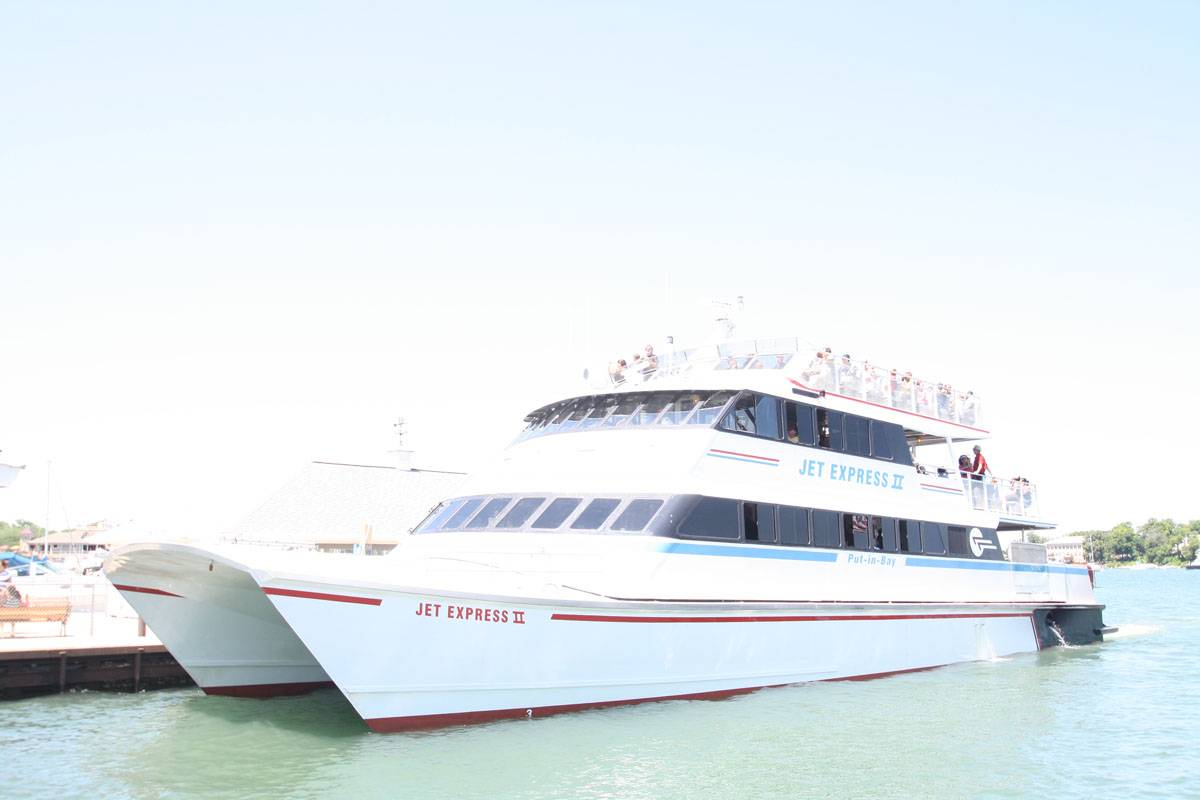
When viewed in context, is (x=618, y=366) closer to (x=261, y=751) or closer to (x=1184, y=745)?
(x=261, y=751)

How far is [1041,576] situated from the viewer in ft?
66.1

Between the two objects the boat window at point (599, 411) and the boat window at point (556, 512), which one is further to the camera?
the boat window at point (599, 411)

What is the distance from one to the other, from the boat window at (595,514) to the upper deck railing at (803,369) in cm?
330

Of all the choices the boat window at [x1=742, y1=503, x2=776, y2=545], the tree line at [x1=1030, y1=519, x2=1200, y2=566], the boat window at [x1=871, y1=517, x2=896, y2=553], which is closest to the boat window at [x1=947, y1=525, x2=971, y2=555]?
the boat window at [x1=871, y1=517, x2=896, y2=553]

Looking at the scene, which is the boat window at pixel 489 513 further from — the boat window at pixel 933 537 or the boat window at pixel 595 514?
the boat window at pixel 933 537

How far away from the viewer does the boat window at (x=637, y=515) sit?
13070mm

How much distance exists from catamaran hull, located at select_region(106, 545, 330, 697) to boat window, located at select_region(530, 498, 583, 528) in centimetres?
366

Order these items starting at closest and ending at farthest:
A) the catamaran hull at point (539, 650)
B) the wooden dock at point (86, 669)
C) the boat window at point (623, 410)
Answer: the catamaran hull at point (539, 650)
the wooden dock at point (86, 669)
the boat window at point (623, 410)

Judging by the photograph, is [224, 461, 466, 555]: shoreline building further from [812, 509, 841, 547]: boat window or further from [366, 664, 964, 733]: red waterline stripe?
[366, 664, 964, 733]: red waterline stripe

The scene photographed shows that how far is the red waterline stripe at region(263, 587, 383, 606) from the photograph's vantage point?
988cm

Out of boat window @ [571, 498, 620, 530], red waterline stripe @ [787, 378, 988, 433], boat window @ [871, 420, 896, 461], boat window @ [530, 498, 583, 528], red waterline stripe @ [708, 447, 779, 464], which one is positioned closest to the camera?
boat window @ [571, 498, 620, 530]

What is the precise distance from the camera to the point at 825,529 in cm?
1526

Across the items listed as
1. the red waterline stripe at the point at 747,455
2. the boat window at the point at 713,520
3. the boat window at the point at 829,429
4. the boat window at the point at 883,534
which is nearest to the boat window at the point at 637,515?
the boat window at the point at 713,520

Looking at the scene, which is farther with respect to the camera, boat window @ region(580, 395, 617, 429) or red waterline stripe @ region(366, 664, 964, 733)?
boat window @ region(580, 395, 617, 429)
